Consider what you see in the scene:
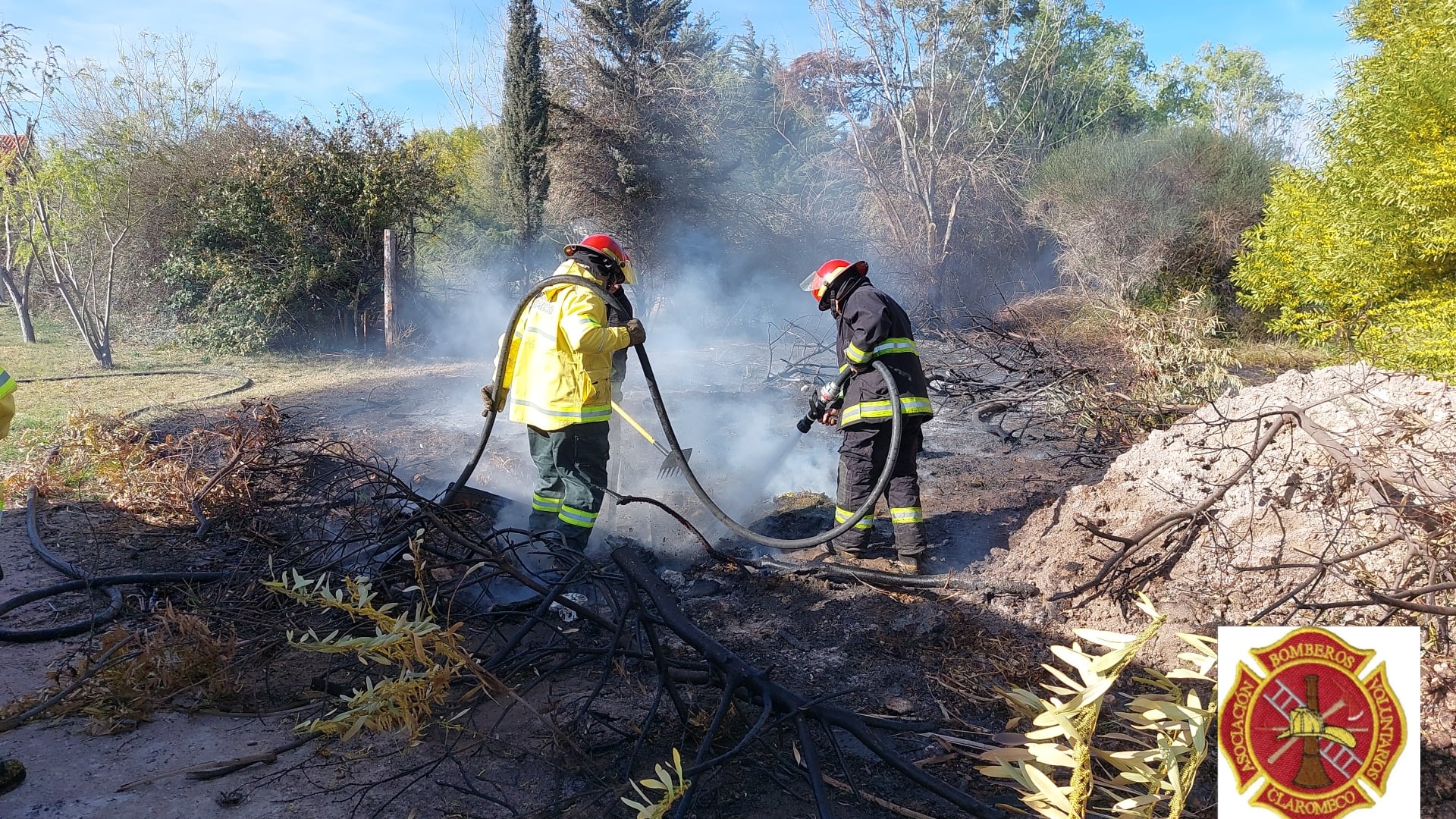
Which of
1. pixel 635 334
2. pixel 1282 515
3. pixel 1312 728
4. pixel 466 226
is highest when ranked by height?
pixel 466 226

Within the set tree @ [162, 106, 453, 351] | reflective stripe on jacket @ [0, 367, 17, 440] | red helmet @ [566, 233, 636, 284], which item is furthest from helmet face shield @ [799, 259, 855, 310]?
tree @ [162, 106, 453, 351]

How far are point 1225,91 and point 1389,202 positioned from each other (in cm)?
3327

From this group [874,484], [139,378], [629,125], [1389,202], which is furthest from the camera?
[629,125]

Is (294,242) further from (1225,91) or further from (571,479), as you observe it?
(1225,91)

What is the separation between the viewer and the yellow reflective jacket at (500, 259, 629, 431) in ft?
14.6

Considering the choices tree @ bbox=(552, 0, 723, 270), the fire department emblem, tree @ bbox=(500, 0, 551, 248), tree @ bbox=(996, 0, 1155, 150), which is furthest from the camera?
tree @ bbox=(996, 0, 1155, 150)

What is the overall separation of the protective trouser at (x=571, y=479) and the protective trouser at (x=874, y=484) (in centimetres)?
152

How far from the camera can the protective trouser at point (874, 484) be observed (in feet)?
15.7

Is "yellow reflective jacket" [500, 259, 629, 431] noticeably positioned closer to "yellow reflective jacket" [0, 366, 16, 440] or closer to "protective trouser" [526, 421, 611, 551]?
"protective trouser" [526, 421, 611, 551]

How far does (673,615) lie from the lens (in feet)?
9.24

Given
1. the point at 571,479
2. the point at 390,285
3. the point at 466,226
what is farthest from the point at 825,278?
the point at 466,226

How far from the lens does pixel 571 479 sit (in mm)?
4625

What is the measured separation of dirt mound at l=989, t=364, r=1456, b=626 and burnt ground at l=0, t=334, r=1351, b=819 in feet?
1.25

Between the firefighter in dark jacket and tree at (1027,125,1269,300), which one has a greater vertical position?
tree at (1027,125,1269,300)
